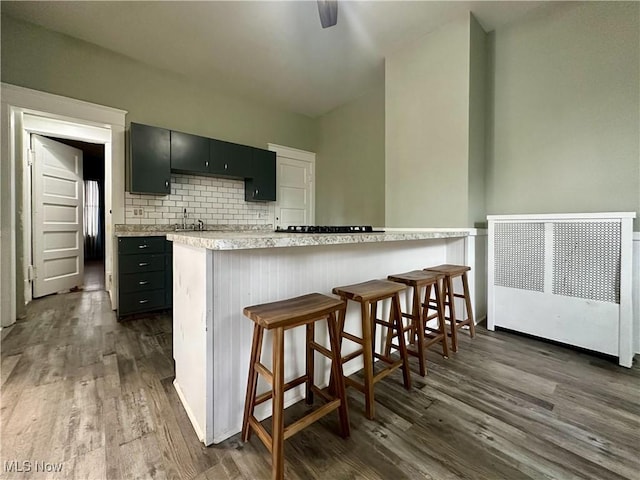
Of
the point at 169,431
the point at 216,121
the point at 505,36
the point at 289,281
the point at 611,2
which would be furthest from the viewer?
the point at 216,121

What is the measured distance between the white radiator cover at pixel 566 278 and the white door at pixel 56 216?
5.41 meters

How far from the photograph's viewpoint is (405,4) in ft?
7.80

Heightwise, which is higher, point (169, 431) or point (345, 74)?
point (345, 74)

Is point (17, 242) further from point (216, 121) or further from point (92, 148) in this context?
point (92, 148)

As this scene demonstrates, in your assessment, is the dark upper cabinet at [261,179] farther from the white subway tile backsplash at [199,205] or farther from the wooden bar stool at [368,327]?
the wooden bar stool at [368,327]

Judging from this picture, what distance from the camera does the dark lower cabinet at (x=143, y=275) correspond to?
2865 millimetres

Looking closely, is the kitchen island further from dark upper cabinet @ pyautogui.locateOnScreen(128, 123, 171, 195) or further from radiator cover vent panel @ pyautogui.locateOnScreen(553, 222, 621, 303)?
dark upper cabinet @ pyautogui.locateOnScreen(128, 123, 171, 195)

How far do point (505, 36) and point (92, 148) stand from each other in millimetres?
7431

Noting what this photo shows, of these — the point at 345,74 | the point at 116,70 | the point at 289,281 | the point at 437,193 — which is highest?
the point at 345,74

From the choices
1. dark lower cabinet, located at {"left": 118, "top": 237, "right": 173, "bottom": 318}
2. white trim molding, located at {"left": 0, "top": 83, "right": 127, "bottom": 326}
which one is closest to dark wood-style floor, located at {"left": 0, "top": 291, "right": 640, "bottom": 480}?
dark lower cabinet, located at {"left": 118, "top": 237, "right": 173, "bottom": 318}

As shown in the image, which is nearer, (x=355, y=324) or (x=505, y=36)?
(x=355, y=324)

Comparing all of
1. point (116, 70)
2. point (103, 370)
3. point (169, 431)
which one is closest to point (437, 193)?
point (169, 431)

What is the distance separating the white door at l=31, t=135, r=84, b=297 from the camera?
349 centimetres

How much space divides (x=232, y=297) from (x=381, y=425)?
972mm
